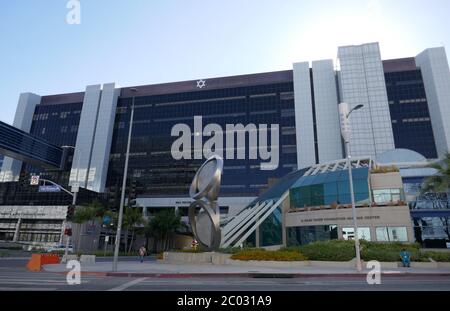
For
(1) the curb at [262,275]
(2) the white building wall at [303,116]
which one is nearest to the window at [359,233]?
(1) the curb at [262,275]

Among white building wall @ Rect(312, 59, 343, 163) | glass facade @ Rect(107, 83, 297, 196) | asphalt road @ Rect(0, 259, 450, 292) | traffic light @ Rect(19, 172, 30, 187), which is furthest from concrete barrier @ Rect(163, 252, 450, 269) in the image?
white building wall @ Rect(312, 59, 343, 163)

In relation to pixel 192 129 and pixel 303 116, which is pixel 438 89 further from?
pixel 192 129

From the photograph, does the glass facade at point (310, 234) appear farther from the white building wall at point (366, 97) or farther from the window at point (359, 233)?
the white building wall at point (366, 97)

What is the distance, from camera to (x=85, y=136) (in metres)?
97.2

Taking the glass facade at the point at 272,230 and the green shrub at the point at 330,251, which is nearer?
the green shrub at the point at 330,251

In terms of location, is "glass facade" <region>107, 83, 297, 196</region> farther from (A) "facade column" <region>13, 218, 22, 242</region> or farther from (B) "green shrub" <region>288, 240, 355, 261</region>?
(B) "green shrub" <region>288, 240, 355, 261</region>

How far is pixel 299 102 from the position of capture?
287ft

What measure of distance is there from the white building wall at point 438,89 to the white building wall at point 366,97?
41.3 ft

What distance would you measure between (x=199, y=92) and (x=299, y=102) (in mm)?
33158

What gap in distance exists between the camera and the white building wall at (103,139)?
298ft

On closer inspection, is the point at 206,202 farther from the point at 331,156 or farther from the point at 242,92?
the point at 242,92

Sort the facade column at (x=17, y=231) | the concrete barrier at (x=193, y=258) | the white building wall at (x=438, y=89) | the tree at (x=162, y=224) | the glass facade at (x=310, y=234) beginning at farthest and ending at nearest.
Answer: the white building wall at (x=438, y=89) → the facade column at (x=17, y=231) → the tree at (x=162, y=224) → the glass facade at (x=310, y=234) → the concrete barrier at (x=193, y=258)

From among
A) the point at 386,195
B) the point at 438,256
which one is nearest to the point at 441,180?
the point at 438,256
